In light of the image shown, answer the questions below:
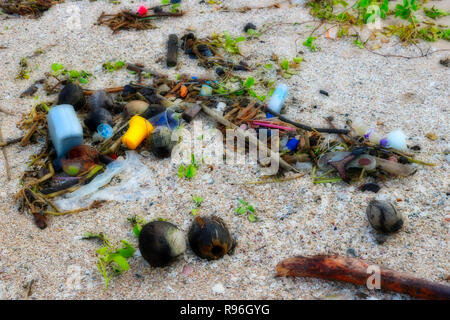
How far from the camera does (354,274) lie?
1844mm

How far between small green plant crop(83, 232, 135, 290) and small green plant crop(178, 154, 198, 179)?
612 millimetres

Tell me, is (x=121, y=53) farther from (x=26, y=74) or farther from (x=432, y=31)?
(x=432, y=31)

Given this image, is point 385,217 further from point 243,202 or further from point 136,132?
point 136,132

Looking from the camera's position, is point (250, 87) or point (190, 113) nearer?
point (190, 113)

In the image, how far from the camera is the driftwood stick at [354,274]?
5.77 ft

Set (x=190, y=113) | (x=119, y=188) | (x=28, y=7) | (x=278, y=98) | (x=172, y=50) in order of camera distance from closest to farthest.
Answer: (x=119, y=188), (x=190, y=113), (x=278, y=98), (x=172, y=50), (x=28, y=7)

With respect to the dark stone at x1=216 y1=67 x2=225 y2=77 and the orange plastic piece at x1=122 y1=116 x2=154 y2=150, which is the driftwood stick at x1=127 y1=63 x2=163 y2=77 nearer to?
the dark stone at x1=216 y1=67 x2=225 y2=77

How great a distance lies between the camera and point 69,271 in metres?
2.01

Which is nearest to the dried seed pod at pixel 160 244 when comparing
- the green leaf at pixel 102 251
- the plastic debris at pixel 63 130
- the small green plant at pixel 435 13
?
the green leaf at pixel 102 251

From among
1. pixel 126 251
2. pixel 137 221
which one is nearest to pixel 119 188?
pixel 137 221

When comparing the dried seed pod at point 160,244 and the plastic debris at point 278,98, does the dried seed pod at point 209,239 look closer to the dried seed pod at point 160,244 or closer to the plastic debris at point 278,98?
the dried seed pod at point 160,244

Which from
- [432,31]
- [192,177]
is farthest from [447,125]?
[192,177]

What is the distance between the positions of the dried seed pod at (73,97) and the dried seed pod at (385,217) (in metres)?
2.19

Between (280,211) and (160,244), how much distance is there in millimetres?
754
